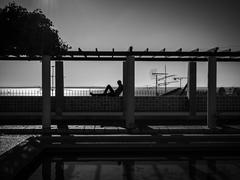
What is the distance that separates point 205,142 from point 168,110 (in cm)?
658

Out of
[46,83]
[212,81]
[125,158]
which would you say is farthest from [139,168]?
[212,81]

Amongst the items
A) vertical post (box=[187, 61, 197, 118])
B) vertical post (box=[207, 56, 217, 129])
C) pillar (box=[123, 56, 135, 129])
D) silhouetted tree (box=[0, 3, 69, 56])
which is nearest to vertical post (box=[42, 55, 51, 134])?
silhouetted tree (box=[0, 3, 69, 56])

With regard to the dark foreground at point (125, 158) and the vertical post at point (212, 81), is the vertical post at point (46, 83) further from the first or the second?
the vertical post at point (212, 81)

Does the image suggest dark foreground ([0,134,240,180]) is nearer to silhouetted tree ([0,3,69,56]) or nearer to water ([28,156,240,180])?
water ([28,156,240,180])

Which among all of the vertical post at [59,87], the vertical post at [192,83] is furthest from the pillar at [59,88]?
the vertical post at [192,83]

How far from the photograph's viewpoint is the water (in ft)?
16.5

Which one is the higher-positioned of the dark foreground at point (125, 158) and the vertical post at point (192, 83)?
the vertical post at point (192, 83)

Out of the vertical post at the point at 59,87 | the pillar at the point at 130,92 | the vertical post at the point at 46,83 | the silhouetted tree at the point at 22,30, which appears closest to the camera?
the silhouetted tree at the point at 22,30

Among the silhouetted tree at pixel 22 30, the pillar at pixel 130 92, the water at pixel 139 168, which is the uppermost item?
the silhouetted tree at pixel 22 30

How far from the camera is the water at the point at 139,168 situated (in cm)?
502

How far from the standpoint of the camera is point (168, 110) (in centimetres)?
1309

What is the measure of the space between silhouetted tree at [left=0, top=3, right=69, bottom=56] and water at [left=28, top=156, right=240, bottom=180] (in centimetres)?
330

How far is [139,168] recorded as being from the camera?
212 inches

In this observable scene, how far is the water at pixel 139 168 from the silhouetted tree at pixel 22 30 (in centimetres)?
330
